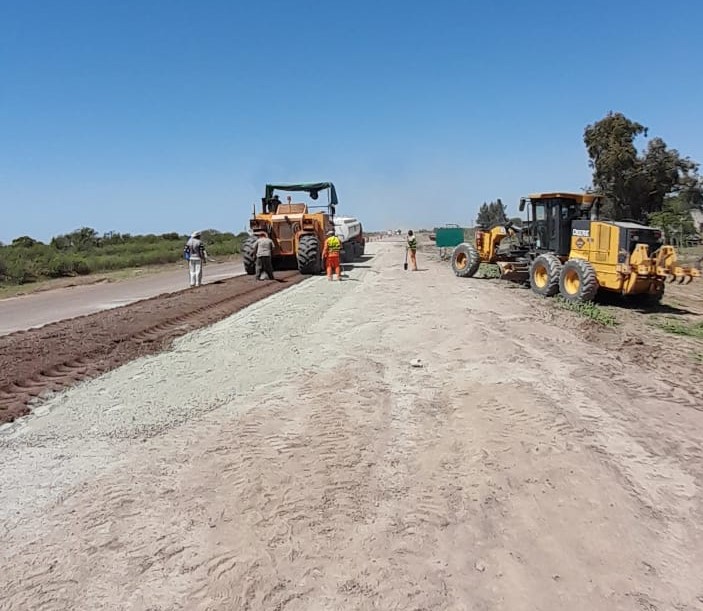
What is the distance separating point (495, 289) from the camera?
16047 mm

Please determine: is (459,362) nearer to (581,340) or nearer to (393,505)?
(581,340)

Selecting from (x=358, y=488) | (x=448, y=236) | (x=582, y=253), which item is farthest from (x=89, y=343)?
(x=448, y=236)

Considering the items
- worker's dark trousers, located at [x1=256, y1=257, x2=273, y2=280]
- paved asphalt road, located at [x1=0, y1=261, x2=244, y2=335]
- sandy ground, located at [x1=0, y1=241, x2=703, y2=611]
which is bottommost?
paved asphalt road, located at [x1=0, y1=261, x2=244, y2=335]

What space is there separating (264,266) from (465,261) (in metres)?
6.29

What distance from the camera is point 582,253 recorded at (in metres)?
14.1

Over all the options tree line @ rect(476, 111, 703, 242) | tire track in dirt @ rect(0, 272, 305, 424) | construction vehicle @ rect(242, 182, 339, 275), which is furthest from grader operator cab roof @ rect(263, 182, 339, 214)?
tree line @ rect(476, 111, 703, 242)

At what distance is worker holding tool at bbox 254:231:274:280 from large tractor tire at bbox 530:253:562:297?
7.48 meters

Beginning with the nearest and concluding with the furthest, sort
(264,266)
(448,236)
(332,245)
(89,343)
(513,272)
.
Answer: (89,343) < (513,272) < (332,245) < (264,266) < (448,236)

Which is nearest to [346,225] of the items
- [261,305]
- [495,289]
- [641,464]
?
[495,289]

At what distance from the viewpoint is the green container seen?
32594 mm

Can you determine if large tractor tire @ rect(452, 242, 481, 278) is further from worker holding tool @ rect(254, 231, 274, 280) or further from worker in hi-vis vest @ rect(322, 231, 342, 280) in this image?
worker holding tool @ rect(254, 231, 274, 280)

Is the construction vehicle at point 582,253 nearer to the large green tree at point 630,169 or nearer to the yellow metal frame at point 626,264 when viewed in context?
the yellow metal frame at point 626,264

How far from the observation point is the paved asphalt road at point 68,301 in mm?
14703

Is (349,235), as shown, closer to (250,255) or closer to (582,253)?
(250,255)
